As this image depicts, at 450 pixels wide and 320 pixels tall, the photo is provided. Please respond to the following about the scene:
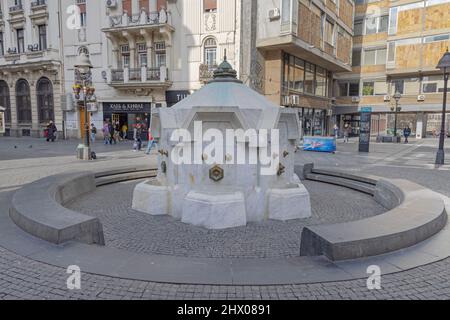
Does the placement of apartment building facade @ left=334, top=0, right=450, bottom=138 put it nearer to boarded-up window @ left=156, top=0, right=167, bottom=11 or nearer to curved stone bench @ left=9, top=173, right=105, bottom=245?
boarded-up window @ left=156, top=0, right=167, bottom=11

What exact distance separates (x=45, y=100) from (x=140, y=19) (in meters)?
12.5

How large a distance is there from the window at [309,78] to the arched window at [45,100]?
22.6 meters

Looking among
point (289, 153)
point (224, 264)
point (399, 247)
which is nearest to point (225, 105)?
point (289, 153)

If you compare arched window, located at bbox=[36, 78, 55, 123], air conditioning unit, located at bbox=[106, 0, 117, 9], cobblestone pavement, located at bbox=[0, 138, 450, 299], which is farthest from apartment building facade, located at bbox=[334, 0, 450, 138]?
cobblestone pavement, located at bbox=[0, 138, 450, 299]

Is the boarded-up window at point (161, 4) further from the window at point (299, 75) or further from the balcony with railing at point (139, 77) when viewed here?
the window at point (299, 75)

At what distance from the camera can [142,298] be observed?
2.79m

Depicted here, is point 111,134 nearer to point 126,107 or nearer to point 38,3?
point 126,107

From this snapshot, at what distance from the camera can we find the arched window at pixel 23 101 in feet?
92.5

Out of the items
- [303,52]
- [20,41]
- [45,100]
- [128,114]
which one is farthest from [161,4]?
[20,41]

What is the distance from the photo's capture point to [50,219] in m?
4.18

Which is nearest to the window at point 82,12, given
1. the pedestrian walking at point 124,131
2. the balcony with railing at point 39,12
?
the balcony with railing at point 39,12

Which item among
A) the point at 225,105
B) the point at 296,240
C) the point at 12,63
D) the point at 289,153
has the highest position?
the point at 12,63
